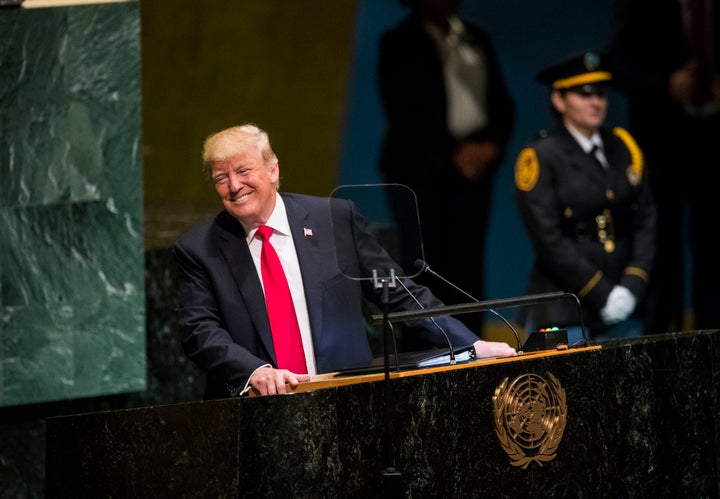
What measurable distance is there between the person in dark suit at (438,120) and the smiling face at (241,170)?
258 cm

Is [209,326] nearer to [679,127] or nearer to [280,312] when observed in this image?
[280,312]

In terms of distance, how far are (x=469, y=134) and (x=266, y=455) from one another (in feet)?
12.8

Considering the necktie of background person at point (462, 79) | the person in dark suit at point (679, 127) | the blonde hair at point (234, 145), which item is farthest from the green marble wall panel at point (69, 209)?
the person in dark suit at point (679, 127)

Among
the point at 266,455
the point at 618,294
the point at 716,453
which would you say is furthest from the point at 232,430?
the point at 618,294

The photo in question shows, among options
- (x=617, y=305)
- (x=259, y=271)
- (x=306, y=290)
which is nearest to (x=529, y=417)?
(x=306, y=290)

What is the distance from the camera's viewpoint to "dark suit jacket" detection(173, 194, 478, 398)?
348 centimetres

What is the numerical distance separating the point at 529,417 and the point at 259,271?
3.21 ft

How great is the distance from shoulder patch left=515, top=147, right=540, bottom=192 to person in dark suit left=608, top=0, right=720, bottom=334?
150cm

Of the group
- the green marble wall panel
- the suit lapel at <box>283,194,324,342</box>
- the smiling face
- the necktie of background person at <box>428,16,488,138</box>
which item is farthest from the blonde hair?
the necktie of background person at <box>428,16,488,138</box>

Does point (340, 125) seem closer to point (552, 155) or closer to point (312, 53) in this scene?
point (312, 53)

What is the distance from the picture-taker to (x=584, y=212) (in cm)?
542

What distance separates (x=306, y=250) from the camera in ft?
11.8

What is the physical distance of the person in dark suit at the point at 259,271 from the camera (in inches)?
137

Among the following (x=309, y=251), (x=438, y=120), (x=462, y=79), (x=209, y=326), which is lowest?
(x=209, y=326)
